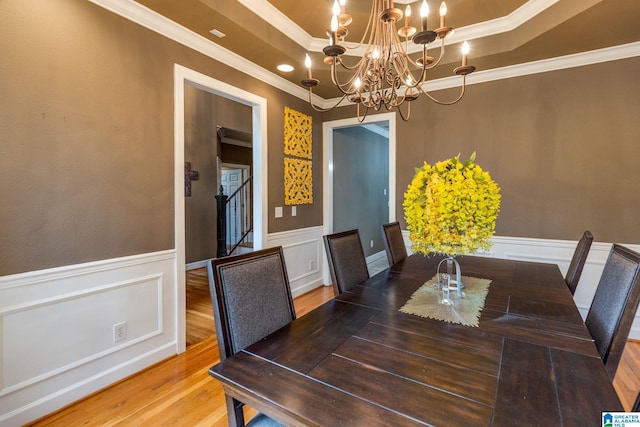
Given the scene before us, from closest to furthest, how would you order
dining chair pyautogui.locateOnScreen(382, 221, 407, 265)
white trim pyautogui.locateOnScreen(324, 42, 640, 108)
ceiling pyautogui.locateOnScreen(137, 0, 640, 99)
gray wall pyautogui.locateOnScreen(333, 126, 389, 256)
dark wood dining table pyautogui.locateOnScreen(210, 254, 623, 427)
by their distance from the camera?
dark wood dining table pyautogui.locateOnScreen(210, 254, 623, 427), ceiling pyautogui.locateOnScreen(137, 0, 640, 99), dining chair pyautogui.locateOnScreen(382, 221, 407, 265), white trim pyautogui.locateOnScreen(324, 42, 640, 108), gray wall pyautogui.locateOnScreen(333, 126, 389, 256)

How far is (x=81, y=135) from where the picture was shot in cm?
182

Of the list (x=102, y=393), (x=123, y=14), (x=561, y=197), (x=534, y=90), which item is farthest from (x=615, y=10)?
(x=102, y=393)

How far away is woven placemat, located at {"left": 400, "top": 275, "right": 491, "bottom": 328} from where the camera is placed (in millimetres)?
1274

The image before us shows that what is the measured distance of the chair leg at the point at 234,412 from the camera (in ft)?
3.30

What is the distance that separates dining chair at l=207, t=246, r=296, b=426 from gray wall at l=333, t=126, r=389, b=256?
10.1 ft

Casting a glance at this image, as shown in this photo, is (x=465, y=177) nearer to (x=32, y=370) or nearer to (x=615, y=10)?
(x=615, y=10)

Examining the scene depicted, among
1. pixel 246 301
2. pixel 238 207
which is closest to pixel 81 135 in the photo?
pixel 246 301

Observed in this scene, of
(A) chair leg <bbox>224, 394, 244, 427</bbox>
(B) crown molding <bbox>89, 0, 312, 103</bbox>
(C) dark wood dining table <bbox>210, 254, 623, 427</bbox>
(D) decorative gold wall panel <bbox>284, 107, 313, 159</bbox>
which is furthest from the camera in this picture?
(D) decorative gold wall panel <bbox>284, 107, 313, 159</bbox>

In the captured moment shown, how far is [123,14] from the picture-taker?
6.48 feet

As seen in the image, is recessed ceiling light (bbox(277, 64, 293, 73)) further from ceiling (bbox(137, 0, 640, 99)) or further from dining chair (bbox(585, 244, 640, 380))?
dining chair (bbox(585, 244, 640, 380))

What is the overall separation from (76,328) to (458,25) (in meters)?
3.62

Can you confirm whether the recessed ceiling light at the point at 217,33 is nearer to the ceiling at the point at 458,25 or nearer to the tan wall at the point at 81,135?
the ceiling at the point at 458,25

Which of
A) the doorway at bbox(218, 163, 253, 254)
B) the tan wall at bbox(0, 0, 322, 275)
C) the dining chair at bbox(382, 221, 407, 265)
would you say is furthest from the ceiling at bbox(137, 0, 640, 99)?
the doorway at bbox(218, 163, 253, 254)

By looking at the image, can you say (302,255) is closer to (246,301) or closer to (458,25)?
(246,301)
